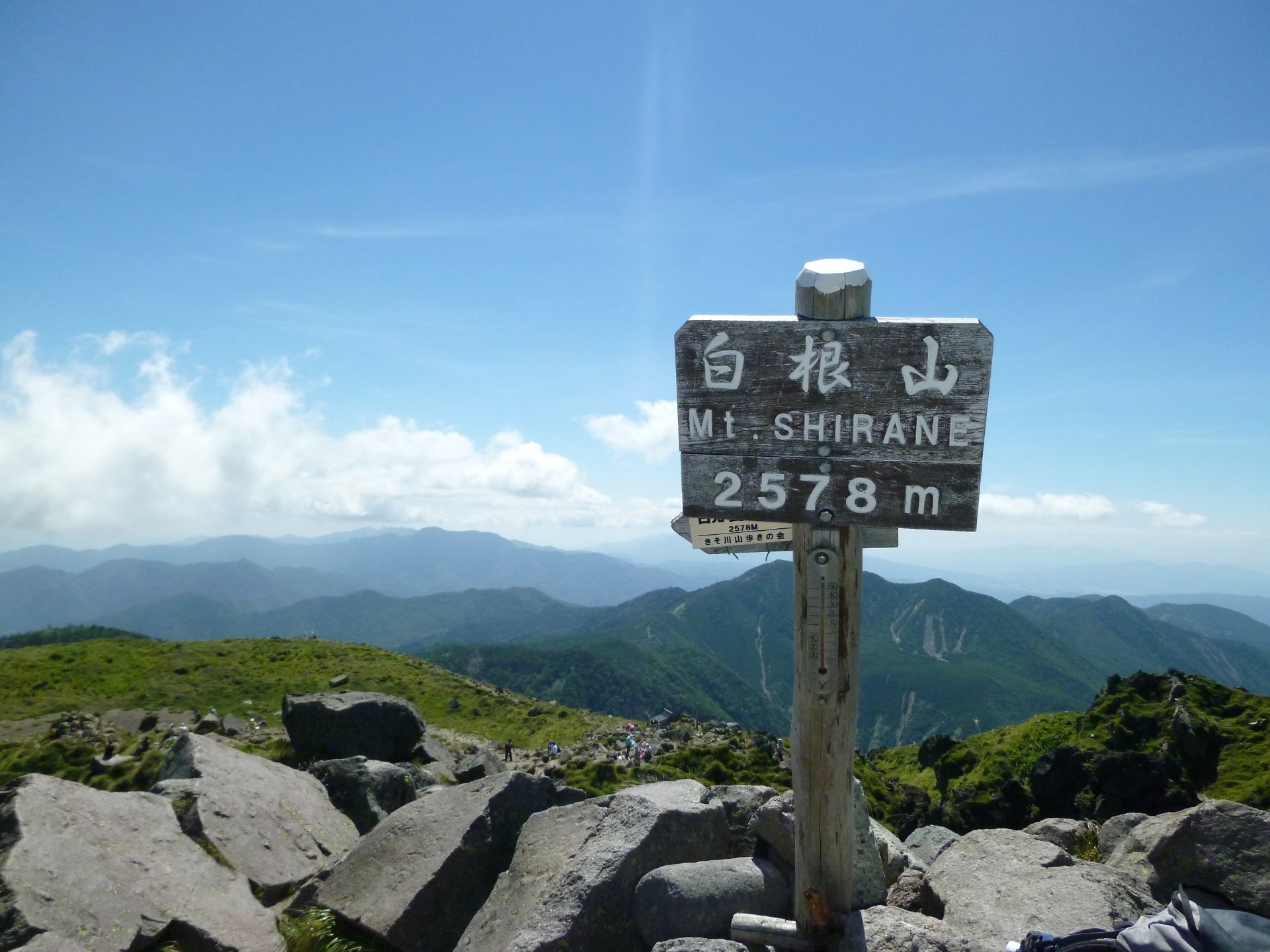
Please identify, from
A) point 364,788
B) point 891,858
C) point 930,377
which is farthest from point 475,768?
point 930,377

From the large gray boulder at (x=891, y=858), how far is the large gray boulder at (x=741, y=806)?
67.7 inches

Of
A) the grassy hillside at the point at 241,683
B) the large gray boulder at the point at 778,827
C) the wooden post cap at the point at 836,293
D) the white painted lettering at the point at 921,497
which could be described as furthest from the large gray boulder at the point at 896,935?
the grassy hillside at the point at 241,683

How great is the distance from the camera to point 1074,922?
761 cm

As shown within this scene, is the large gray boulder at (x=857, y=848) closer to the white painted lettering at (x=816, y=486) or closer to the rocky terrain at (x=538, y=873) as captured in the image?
the rocky terrain at (x=538, y=873)

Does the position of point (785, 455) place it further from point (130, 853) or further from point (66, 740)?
point (66, 740)

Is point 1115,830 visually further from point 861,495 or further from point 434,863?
point 434,863

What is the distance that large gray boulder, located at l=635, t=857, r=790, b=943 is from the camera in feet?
24.9

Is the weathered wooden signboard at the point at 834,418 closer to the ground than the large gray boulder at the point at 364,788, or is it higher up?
higher up

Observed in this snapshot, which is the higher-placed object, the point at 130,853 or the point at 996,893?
the point at 996,893

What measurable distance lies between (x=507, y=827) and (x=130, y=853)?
17.0ft

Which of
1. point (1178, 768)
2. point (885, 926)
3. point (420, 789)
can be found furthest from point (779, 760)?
point (885, 926)

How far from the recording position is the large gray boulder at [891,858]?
10.2 m

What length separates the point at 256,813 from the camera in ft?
40.8

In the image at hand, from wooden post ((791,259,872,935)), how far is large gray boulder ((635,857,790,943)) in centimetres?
114
